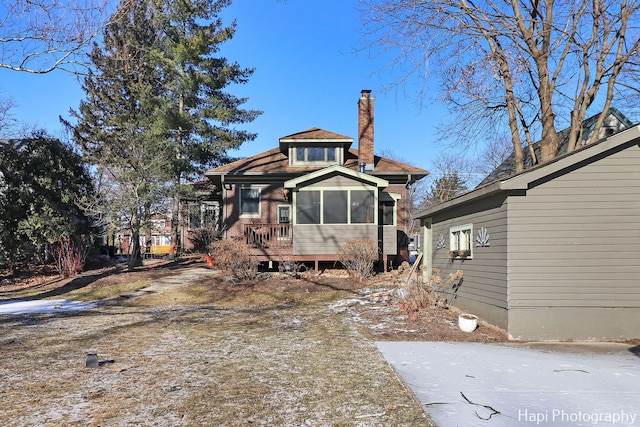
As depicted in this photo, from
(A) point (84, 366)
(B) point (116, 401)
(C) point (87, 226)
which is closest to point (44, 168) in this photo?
(C) point (87, 226)

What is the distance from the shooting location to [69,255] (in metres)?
15.7

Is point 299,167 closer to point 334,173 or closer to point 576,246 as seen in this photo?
point 334,173

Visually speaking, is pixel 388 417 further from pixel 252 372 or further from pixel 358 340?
pixel 358 340

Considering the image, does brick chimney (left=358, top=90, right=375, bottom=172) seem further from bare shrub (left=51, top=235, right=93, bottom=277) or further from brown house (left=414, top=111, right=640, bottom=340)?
bare shrub (left=51, top=235, right=93, bottom=277)

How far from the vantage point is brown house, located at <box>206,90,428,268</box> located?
14727mm

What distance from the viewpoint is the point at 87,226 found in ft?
60.8

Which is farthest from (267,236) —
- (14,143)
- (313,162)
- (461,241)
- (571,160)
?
(14,143)

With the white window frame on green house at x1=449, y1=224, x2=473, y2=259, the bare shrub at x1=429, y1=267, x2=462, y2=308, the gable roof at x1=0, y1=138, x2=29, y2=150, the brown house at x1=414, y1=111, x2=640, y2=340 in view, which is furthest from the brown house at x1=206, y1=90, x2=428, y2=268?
the gable roof at x1=0, y1=138, x2=29, y2=150

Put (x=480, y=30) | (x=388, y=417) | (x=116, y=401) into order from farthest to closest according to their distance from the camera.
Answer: (x=480, y=30), (x=116, y=401), (x=388, y=417)

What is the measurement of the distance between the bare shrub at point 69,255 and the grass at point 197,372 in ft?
24.5

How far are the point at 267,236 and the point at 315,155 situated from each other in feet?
15.8

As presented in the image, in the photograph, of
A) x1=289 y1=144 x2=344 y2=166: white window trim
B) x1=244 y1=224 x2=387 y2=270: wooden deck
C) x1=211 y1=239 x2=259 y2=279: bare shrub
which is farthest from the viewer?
x1=289 y1=144 x2=344 y2=166: white window trim

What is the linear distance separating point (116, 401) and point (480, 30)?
485 inches

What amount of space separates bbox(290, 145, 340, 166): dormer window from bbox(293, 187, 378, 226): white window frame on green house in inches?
132
